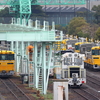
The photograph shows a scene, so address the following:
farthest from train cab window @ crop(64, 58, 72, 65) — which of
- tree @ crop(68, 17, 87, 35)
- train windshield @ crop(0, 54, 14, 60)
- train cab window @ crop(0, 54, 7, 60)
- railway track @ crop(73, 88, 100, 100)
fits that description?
tree @ crop(68, 17, 87, 35)

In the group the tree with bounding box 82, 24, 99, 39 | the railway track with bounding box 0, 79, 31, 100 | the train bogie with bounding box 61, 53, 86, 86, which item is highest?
the tree with bounding box 82, 24, 99, 39

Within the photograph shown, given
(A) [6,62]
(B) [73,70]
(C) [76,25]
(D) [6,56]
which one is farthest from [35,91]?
(C) [76,25]

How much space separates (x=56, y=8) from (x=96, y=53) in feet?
235

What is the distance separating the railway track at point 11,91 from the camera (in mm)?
25448

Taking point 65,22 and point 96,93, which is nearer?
point 96,93

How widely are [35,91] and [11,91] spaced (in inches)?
59.5

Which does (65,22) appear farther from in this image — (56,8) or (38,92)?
(38,92)

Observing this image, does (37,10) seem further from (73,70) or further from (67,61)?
(73,70)

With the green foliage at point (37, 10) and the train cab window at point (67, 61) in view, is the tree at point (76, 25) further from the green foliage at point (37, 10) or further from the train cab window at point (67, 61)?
the train cab window at point (67, 61)

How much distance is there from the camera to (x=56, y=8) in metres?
110

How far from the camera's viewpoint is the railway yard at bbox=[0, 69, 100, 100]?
25.1 metres

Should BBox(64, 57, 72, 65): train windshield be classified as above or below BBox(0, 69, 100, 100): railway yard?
above

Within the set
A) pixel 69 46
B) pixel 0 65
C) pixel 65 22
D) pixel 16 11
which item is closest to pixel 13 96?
pixel 0 65

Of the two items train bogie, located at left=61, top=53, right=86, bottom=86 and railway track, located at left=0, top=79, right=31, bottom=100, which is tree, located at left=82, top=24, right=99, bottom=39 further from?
train bogie, located at left=61, top=53, right=86, bottom=86
